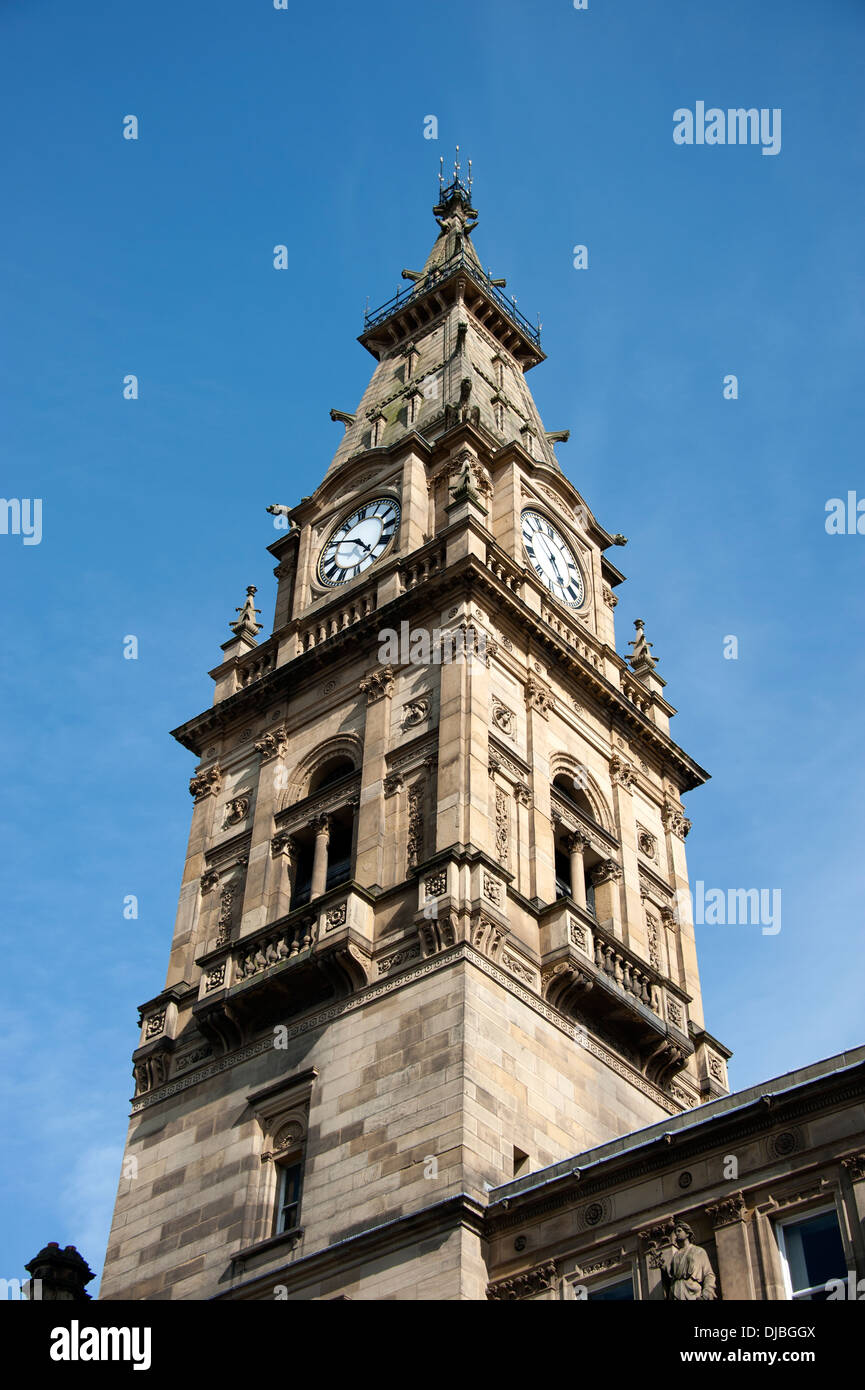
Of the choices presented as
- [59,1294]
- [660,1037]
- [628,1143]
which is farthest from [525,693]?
[59,1294]

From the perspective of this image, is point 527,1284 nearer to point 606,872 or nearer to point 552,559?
point 606,872

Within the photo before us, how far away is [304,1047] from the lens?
118 feet

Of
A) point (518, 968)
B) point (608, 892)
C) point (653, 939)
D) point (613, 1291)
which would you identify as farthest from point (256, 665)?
point (613, 1291)

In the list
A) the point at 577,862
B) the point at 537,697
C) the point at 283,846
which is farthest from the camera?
the point at 537,697

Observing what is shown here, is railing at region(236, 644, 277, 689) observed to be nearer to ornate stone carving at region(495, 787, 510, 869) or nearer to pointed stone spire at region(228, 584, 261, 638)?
pointed stone spire at region(228, 584, 261, 638)

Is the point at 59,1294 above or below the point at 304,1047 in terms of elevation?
below

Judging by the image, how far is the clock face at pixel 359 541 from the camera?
155ft

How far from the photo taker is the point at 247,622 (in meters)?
49.9

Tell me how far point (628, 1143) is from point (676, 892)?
15.6m

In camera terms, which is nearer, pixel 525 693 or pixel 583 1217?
pixel 583 1217

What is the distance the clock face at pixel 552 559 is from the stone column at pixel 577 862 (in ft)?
25.6

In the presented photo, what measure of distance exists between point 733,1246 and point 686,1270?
0.79 meters

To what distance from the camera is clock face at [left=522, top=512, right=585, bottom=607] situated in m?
47.5
